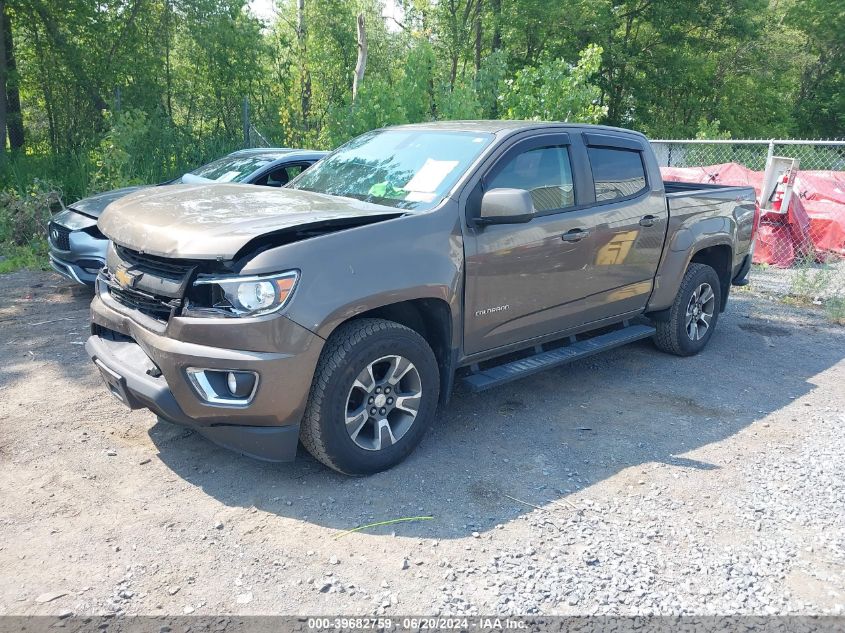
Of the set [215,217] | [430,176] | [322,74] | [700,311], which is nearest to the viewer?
[215,217]

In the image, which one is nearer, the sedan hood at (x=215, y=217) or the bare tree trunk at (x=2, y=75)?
the sedan hood at (x=215, y=217)

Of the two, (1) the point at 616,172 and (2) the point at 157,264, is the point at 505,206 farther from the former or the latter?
(2) the point at 157,264

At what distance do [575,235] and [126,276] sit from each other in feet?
9.17

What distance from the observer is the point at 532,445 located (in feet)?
14.0

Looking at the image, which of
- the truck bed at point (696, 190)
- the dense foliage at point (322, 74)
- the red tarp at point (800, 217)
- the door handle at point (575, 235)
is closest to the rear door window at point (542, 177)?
the door handle at point (575, 235)

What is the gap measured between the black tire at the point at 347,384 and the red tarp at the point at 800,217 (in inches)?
338

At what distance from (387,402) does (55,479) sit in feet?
5.95

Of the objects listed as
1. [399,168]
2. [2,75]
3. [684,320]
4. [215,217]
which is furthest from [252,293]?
[2,75]

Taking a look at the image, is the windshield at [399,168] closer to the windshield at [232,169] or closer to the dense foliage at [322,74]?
the windshield at [232,169]

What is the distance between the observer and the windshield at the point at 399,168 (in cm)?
419

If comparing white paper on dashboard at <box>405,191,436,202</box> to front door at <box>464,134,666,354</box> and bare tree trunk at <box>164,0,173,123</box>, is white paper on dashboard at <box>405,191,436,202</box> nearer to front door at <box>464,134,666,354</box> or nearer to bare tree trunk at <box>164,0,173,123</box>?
front door at <box>464,134,666,354</box>

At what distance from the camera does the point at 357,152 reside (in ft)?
16.4

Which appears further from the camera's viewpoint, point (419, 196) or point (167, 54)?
point (167, 54)

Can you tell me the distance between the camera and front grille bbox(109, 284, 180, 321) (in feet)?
11.3
